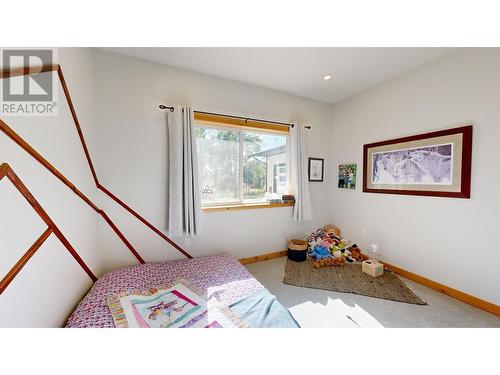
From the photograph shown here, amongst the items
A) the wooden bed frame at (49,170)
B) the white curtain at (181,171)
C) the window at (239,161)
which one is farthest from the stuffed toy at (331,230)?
the wooden bed frame at (49,170)

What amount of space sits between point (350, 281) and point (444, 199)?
125cm

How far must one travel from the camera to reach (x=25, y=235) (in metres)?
0.85

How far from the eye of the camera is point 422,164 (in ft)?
6.40

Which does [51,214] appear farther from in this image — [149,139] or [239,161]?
[239,161]

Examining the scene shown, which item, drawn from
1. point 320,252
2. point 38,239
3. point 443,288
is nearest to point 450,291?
point 443,288

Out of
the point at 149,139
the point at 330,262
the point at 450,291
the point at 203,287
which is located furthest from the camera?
the point at 330,262

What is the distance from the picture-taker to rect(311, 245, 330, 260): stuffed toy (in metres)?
2.48

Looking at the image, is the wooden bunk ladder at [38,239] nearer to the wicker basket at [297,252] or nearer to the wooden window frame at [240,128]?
the wooden window frame at [240,128]

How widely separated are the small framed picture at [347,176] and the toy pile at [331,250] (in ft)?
2.58

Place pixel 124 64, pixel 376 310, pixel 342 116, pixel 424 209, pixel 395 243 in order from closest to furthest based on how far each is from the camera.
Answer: pixel 376 310, pixel 124 64, pixel 424 209, pixel 395 243, pixel 342 116

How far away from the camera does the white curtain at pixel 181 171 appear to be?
76.0 inches
